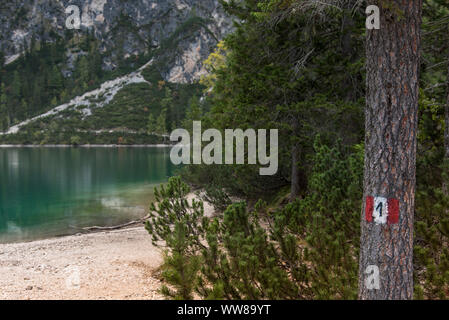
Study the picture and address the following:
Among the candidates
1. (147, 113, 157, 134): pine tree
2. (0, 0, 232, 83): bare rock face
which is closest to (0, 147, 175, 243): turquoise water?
(147, 113, 157, 134): pine tree

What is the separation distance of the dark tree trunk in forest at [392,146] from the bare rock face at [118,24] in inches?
5160

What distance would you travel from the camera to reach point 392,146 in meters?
2.66

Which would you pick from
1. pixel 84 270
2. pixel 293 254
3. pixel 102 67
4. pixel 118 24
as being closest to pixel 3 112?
pixel 102 67

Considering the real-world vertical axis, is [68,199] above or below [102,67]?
below

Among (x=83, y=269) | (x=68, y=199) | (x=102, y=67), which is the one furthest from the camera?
(x=102, y=67)

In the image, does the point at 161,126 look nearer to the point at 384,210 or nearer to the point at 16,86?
the point at 16,86

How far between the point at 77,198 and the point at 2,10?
153568 millimetres

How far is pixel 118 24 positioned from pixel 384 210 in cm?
15332

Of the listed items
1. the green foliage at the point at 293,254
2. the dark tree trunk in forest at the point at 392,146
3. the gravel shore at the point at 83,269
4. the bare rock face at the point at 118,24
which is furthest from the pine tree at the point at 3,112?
the dark tree trunk in forest at the point at 392,146

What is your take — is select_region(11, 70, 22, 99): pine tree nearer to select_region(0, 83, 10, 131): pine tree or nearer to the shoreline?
select_region(0, 83, 10, 131): pine tree

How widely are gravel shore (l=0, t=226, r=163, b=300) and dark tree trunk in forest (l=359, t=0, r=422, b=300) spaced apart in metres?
2.82

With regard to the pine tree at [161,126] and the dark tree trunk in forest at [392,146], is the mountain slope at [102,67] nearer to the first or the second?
the pine tree at [161,126]

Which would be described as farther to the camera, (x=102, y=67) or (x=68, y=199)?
A: (x=102, y=67)

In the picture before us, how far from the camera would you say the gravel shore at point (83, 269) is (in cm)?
540
